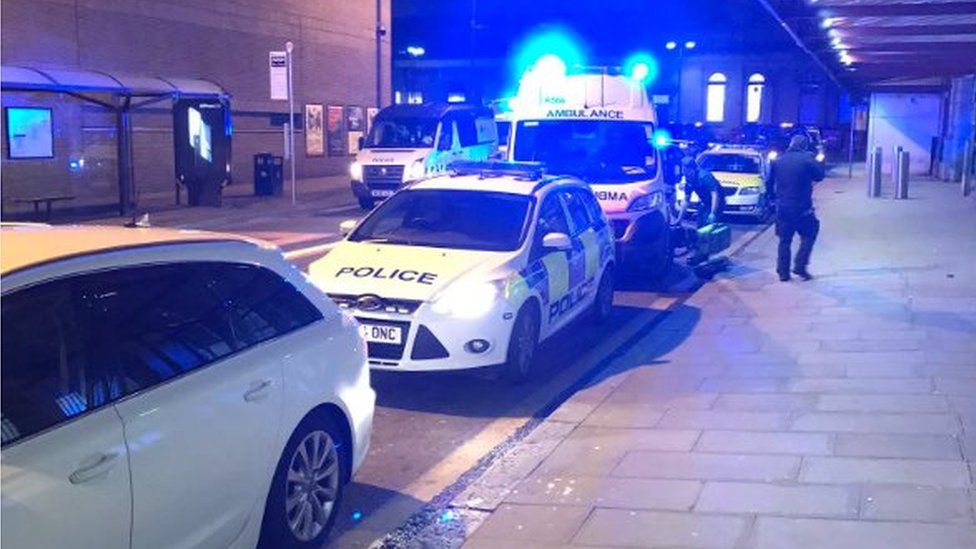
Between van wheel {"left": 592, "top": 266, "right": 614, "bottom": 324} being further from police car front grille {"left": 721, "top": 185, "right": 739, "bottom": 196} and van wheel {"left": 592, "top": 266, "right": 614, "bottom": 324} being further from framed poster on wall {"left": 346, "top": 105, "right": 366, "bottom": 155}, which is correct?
framed poster on wall {"left": 346, "top": 105, "right": 366, "bottom": 155}

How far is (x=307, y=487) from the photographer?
478 centimetres

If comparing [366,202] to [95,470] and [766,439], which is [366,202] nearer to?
[766,439]

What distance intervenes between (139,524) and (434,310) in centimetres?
401

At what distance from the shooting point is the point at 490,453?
21.8 ft

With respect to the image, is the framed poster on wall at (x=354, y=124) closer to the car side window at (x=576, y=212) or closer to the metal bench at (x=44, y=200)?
the metal bench at (x=44, y=200)

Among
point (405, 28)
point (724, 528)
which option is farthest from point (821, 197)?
point (405, 28)

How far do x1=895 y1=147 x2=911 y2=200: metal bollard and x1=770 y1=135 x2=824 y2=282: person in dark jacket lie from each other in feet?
45.2

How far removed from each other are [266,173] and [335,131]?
9444mm

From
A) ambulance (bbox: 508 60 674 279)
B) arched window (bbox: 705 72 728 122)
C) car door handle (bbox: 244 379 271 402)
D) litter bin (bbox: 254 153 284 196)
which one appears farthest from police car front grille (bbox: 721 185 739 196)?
arched window (bbox: 705 72 728 122)

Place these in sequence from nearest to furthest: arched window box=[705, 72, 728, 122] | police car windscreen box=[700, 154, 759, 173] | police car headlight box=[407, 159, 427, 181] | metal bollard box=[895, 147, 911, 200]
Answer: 1. police car windscreen box=[700, 154, 759, 173]
2. police car headlight box=[407, 159, 427, 181]
3. metal bollard box=[895, 147, 911, 200]
4. arched window box=[705, 72, 728, 122]

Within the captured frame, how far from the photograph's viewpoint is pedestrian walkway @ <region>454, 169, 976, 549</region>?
503 centimetres

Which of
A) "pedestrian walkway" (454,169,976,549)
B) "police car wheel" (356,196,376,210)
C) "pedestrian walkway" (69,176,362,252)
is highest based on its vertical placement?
"police car wheel" (356,196,376,210)

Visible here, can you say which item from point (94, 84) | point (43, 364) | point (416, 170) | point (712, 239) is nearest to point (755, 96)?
point (416, 170)

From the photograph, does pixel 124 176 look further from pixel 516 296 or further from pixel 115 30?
pixel 516 296
